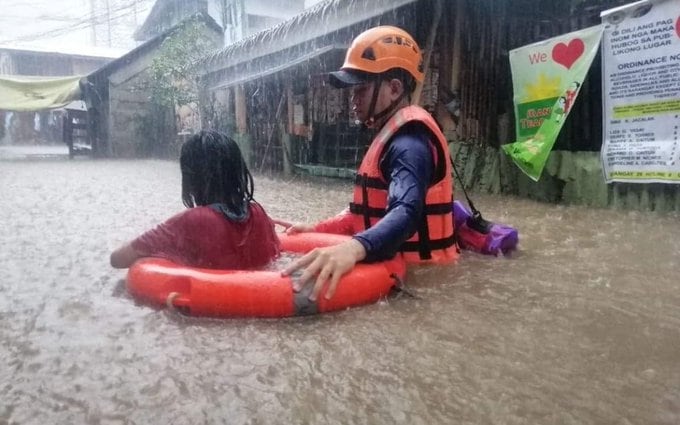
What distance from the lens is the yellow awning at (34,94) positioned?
16439 millimetres

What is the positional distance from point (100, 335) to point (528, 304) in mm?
1828

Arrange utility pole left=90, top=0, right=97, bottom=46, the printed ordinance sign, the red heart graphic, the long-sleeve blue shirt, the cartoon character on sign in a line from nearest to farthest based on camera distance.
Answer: the long-sleeve blue shirt < the printed ordinance sign < the red heart graphic < the cartoon character on sign < utility pole left=90, top=0, right=97, bottom=46

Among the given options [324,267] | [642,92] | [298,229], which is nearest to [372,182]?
[298,229]

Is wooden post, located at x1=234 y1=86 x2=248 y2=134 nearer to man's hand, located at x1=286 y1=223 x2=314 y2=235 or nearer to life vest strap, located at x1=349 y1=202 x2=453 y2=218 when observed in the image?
man's hand, located at x1=286 y1=223 x2=314 y2=235

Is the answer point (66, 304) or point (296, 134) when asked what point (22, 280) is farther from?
point (296, 134)

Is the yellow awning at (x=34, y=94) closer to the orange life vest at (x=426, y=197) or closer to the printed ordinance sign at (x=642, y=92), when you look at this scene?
the printed ordinance sign at (x=642, y=92)

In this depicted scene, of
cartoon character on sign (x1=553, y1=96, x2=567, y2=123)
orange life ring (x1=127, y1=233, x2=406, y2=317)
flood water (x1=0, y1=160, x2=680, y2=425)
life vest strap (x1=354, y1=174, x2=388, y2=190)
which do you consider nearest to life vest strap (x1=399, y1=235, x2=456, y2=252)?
flood water (x1=0, y1=160, x2=680, y2=425)

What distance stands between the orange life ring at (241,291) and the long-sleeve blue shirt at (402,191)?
0.14 meters

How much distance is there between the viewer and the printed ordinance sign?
4.59m

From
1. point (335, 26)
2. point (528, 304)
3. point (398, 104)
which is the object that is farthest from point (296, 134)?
point (528, 304)

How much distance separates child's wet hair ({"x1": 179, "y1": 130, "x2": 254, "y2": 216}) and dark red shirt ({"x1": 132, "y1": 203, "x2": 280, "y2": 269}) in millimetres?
106

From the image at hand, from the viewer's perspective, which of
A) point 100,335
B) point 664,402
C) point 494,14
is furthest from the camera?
point 494,14

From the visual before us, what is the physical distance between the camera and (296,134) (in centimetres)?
1121

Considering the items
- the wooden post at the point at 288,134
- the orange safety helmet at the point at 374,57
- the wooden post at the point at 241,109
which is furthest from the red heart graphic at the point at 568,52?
the wooden post at the point at 241,109
